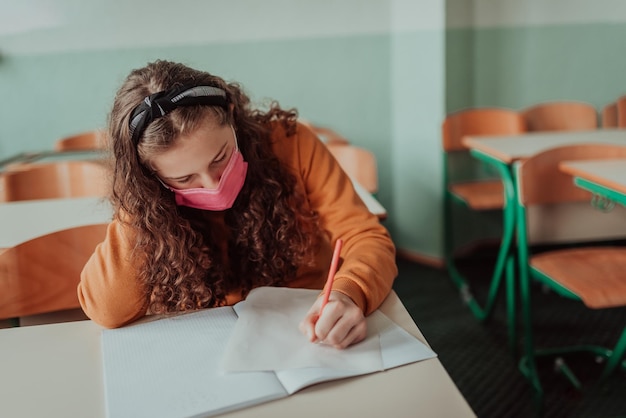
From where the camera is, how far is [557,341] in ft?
7.50

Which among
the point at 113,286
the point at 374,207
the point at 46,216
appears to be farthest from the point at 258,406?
the point at 46,216

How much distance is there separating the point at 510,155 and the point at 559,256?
0.44 meters

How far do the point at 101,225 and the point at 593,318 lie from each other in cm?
200

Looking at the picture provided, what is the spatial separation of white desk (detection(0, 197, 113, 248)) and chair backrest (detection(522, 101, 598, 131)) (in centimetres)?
227

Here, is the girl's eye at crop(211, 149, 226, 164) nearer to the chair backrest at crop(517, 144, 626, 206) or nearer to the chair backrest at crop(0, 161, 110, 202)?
the chair backrest at crop(517, 144, 626, 206)

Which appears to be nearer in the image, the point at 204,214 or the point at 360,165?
the point at 204,214

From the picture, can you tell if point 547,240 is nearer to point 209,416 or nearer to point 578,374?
point 578,374

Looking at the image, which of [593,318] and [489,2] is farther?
[489,2]

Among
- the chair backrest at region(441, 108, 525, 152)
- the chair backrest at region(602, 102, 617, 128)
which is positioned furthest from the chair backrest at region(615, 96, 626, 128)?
the chair backrest at region(441, 108, 525, 152)

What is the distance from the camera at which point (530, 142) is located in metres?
2.55

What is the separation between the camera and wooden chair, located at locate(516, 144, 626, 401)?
182cm

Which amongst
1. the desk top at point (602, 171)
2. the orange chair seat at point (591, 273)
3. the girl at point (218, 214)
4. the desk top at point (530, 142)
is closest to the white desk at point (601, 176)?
the desk top at point (602, 171)

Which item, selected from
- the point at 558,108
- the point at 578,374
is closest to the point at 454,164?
the point at 558,108

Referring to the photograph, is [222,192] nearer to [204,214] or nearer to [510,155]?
[204,214]
